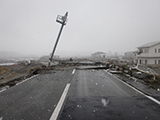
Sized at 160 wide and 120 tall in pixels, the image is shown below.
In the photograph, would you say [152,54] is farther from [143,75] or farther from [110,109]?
[110,109]

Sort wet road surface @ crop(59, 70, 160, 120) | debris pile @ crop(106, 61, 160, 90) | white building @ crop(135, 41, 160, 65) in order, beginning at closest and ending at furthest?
1. wet road surface @ crop(59, 70, 160, 120)
2. debris pile @ crop(106, 61, 160, 90)
3. white building @ crop(135, 41, 160, 65)

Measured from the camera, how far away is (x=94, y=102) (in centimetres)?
419

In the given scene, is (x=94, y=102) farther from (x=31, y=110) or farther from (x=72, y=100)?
(x=31, y=110)

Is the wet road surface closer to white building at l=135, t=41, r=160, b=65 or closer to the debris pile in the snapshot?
the debris pile

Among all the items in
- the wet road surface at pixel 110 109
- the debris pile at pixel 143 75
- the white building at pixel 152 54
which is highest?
the white building at pixel 152 54

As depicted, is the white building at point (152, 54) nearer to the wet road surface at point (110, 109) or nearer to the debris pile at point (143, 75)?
the debris pile at point (143, 75)

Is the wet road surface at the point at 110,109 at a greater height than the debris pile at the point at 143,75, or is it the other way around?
the debris pile at the point at 143,75

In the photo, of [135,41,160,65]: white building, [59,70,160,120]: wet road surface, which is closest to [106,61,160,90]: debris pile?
[59,70,160,120]: wet road surface

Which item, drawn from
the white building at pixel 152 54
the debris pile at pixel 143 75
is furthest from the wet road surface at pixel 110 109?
the white building at pixel 152 54

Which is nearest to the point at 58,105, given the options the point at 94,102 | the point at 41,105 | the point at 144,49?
the point at 41,105

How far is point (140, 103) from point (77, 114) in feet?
8.44

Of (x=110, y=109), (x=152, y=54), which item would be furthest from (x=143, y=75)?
(x=152, y=54)

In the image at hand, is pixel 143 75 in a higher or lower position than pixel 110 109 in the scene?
higher

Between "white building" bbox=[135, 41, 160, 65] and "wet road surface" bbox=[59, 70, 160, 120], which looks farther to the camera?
"white building" bbox=[135, 41, 160, 65]
